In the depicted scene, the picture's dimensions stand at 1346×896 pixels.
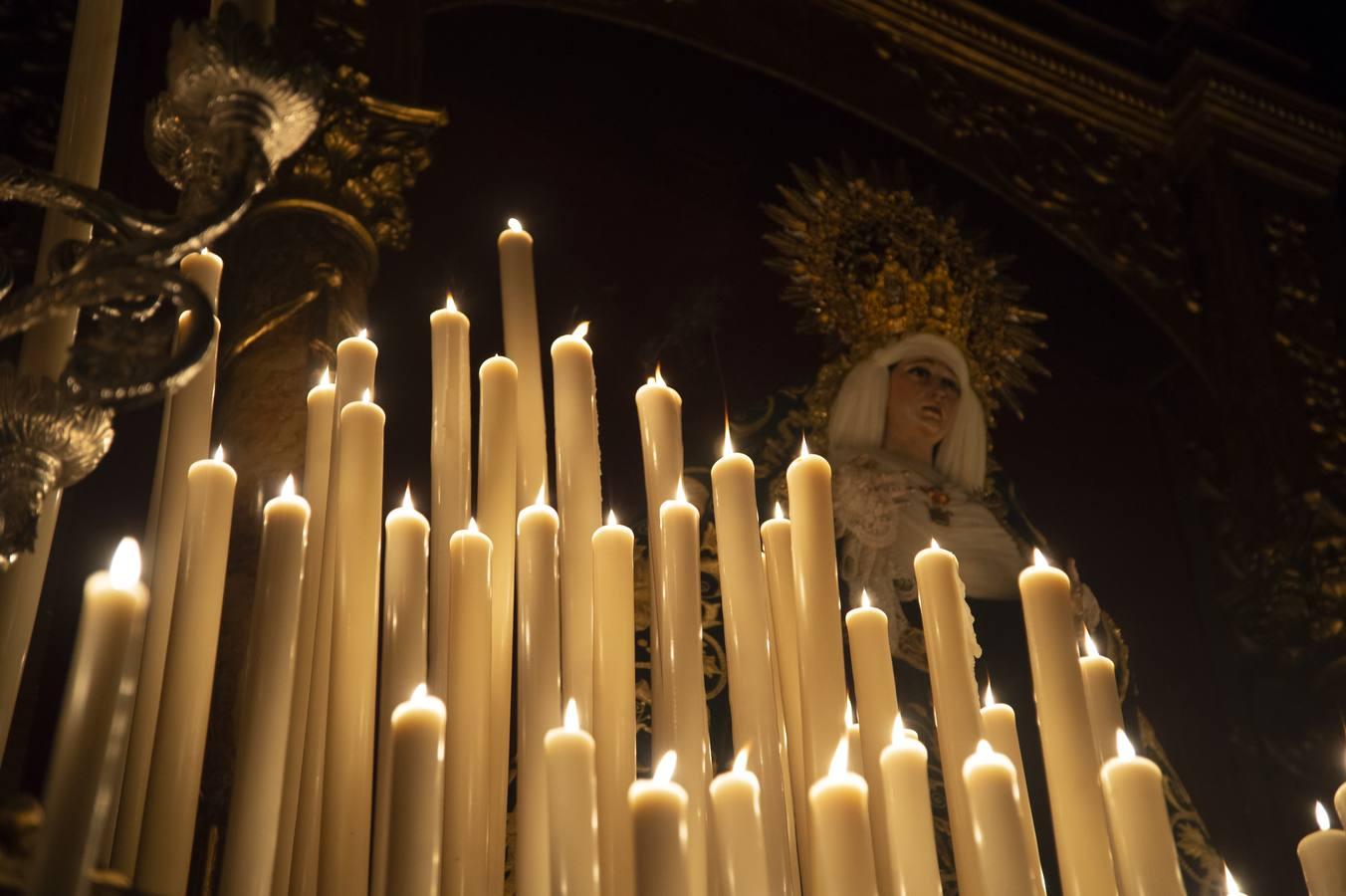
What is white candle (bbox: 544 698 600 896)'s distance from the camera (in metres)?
1.08

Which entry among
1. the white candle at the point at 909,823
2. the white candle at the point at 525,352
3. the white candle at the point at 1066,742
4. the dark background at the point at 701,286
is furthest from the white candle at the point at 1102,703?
the dark background at the point at 701,286

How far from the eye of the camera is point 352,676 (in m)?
1.36

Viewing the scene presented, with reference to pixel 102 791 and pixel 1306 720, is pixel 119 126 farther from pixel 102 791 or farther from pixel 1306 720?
pixel 1306 720

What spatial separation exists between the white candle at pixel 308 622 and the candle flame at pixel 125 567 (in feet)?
0.83

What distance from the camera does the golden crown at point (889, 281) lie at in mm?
3762

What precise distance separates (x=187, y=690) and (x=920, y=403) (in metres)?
2.57

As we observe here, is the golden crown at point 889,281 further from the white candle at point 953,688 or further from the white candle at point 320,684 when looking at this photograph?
the white candle at point 953,688

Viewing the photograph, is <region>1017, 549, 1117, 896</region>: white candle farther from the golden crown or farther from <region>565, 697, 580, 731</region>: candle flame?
the golden crown

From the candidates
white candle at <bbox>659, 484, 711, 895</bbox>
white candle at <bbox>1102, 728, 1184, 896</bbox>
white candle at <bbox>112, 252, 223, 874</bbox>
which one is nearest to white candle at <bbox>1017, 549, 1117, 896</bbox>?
white candle at <bbox>1102, 728, 1184, 896</bbox>

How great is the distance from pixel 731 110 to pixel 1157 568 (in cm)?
154

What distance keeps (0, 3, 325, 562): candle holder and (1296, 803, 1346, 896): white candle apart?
1022mm

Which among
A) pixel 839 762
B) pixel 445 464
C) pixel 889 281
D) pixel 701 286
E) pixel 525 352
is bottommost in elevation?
pixel 839 762

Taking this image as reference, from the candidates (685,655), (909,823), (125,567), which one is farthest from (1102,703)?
(125,567)

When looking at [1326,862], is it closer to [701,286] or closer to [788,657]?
[788,657]
